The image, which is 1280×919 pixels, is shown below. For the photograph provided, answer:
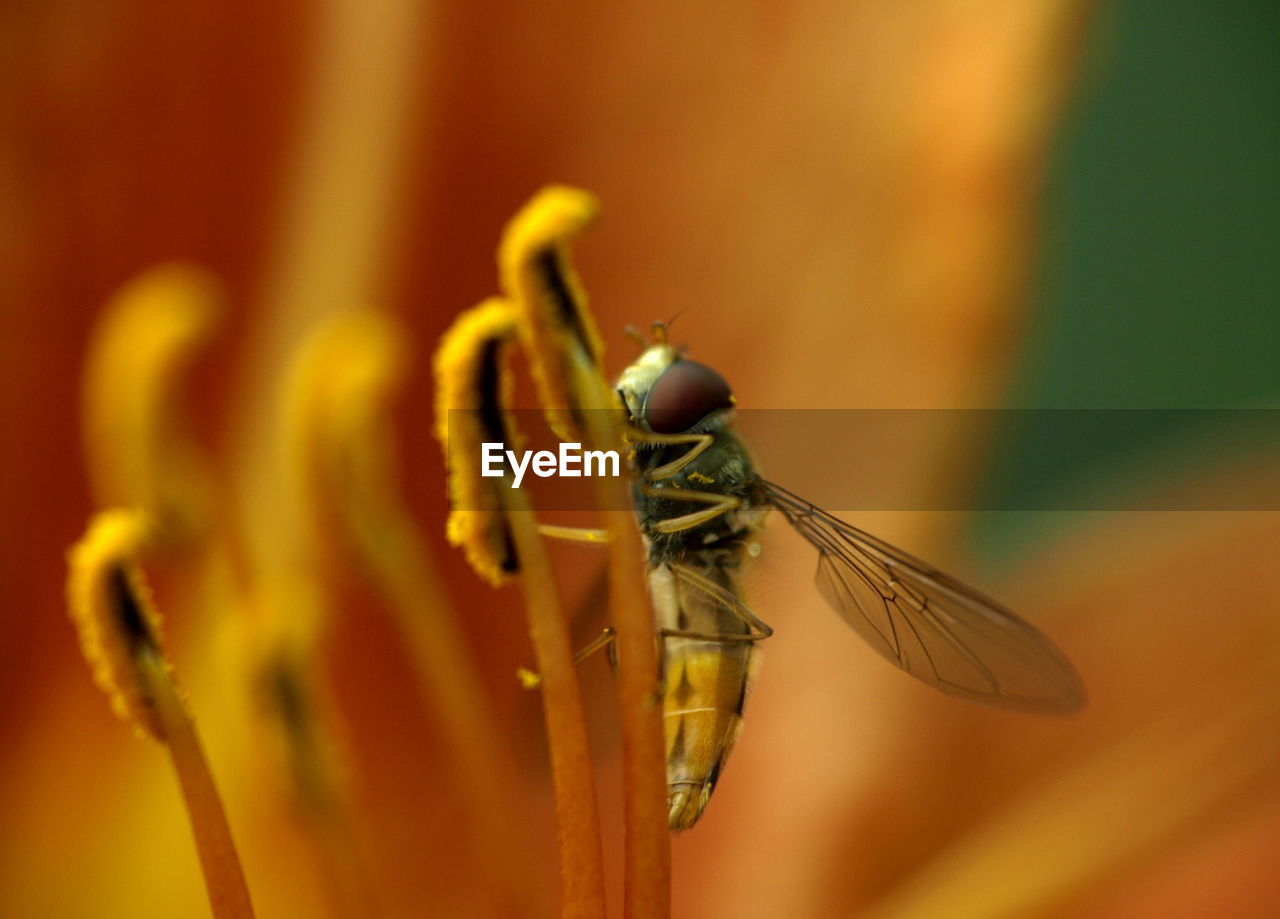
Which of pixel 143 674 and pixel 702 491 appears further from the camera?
pixel 702 491

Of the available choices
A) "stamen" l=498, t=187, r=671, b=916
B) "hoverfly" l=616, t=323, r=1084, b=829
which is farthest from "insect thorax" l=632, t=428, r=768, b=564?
"stamen" l=498, t=187, r=671, b=916

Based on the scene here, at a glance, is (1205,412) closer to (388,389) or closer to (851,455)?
(851,455)

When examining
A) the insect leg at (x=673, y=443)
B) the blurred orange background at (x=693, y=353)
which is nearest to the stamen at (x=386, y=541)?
the blurred orange background at (x=693, y=353)

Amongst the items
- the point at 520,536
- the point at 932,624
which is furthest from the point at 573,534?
the point at 932,624

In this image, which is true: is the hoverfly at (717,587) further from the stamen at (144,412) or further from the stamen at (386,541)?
the stamen at (144,412)

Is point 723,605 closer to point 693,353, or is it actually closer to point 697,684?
point 697,684

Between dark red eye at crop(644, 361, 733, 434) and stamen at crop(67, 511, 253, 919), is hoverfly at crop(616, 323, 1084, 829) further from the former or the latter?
stamen at crop(67, 511, 253, 919)

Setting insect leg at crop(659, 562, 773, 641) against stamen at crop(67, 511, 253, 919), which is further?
insect leg at crop(659, 562, 773, 641)
